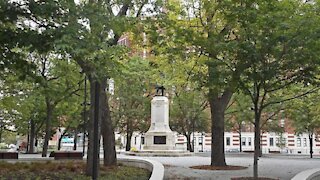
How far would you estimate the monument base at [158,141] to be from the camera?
110ft

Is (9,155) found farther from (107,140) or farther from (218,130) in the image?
(218,130)

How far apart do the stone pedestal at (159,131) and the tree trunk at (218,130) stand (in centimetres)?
1419

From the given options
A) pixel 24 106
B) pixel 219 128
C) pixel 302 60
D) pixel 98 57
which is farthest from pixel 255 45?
pixel 24 106

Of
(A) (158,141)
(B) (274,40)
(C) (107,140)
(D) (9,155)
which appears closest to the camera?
(B) (274,40)

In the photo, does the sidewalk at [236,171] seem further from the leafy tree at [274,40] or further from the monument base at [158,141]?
the monument base at [158,141]

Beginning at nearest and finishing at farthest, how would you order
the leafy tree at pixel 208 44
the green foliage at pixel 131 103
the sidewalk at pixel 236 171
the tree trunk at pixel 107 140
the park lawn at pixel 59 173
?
1. the leafy tree at pixel 208 44
2. the park lawn at pixel 59 173
3. the sidewalk at pixel 236 171
4. the tree trunk at pixel 107 140
5. the green foliage at pixel 131 103

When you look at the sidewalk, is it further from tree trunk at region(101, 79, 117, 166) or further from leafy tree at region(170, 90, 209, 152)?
leafy tree at region(170, 90, 209, 152)

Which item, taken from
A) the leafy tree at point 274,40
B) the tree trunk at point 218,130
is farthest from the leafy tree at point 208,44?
the leafy tree at point 274,40

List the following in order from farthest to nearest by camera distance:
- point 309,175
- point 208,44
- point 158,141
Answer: point 158,141
point 208,44
point 309,175

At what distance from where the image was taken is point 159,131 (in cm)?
3425

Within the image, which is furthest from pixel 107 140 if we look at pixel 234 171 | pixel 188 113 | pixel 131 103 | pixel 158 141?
pixel 188 113

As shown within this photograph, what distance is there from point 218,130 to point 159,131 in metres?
15.3

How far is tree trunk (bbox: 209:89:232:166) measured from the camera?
18953mm

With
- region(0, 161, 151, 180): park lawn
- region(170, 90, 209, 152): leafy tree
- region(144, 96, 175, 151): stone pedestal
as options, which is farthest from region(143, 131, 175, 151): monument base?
region(0, 161, 151, 180): park lawn
